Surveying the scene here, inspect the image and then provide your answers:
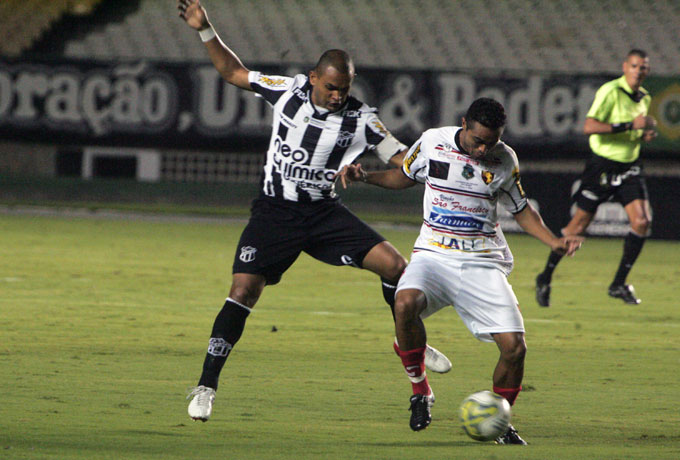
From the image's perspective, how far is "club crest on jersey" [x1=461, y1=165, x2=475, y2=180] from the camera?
19.4 feet

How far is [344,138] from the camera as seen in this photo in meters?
6.56

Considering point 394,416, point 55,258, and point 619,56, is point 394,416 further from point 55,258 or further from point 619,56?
point 619,56

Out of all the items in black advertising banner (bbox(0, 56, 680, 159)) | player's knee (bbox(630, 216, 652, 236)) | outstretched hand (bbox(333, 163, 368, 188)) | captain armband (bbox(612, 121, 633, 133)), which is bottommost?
black advertising banner (bbox(0, 56, 680, 159))

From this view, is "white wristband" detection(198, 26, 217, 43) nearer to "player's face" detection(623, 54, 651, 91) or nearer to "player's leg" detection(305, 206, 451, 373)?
"player's leg" detection(305, 206, 451, 373)

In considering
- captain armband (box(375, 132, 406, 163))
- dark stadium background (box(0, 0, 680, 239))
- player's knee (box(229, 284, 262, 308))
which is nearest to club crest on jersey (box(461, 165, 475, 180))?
captain armband (box(375, 132, 406, 163))

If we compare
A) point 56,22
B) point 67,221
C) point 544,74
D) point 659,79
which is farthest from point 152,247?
point 56,22

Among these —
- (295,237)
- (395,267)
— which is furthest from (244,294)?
(395,267)

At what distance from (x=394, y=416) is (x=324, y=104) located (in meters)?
1.85

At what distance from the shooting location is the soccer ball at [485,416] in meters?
5.30

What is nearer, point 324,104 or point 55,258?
point 324,104

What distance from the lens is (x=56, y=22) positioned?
26.4 meters

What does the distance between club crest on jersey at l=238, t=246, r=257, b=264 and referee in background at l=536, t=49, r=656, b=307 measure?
5.41m

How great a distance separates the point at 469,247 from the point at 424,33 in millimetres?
20867

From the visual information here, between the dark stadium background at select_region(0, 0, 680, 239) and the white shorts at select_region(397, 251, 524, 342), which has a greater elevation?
the white shorts at select_region(397, 251, 524, 342)
